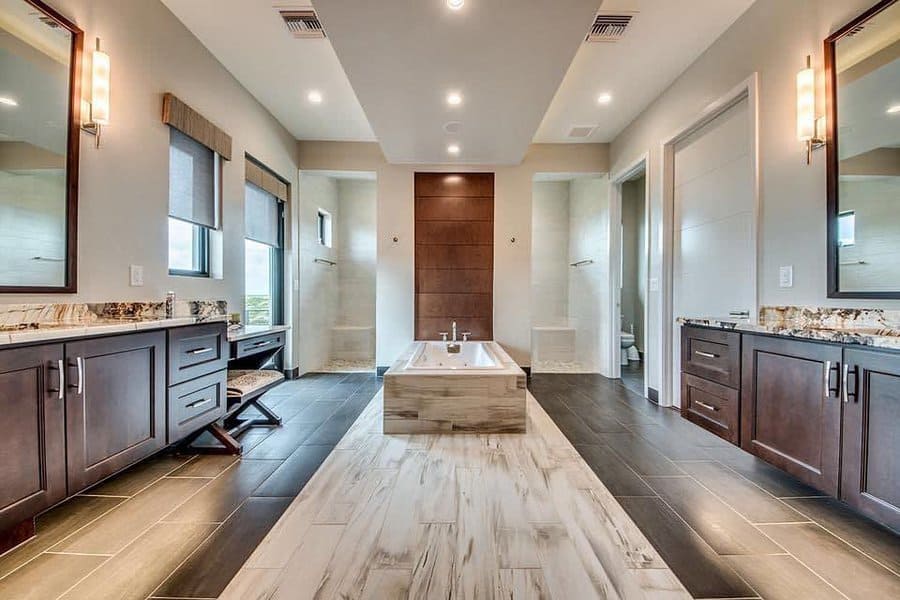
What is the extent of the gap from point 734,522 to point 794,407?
560mm

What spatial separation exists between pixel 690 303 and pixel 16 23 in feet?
14.1

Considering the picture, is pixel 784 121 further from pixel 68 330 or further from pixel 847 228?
pixel 68 330

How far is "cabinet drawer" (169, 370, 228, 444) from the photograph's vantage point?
201cm

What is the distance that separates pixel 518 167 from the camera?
4.76 m

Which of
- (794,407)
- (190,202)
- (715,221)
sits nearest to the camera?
(794,407)

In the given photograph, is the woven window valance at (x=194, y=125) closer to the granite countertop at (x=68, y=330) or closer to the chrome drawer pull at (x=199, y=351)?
the granite countertop at (x=68, y=330)

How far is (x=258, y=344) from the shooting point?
279 cm

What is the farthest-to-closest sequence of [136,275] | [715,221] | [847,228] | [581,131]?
[581,131]
[715,221]
[136,275]
[847,228]

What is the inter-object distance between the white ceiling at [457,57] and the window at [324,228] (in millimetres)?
2309

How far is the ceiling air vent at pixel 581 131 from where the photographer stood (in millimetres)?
4207

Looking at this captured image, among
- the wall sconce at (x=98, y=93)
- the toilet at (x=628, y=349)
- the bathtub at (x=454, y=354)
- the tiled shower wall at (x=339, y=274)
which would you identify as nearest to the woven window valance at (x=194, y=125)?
the wall sconce at (x=98, y=93)

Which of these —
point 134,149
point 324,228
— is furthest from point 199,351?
point 324,228

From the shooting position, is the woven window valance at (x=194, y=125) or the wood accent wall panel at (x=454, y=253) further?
the wood accent wall panel at (x=454, y=253)

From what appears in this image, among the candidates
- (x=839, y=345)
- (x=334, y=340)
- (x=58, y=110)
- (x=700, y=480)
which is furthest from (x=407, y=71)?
(x=334, y=340)
